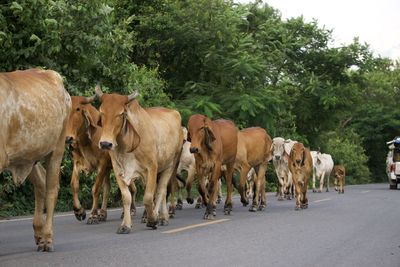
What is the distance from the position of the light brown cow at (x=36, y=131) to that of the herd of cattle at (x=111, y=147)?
11mm

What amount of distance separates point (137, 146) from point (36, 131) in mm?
2985

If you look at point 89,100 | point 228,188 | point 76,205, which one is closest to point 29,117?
point 89,100

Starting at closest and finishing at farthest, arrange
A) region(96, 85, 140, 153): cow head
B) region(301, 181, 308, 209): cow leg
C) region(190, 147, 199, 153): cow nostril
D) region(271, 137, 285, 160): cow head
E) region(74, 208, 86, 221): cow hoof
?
region(96, 85, 140, 153): cow head → region(74, 208, 86, 221): cow hoof → region(190, 147, 199, 153): cow nostril → region(301, 181, 308, 209): cow leg → region(271, 137, 285, 160): cow head

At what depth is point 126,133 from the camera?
11.0 m

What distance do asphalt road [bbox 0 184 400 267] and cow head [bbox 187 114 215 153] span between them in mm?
1395

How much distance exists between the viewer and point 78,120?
12.4m

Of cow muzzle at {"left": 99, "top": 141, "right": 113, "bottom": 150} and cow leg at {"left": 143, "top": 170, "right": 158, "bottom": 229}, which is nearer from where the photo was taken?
cow muzzle at {"left": 99, "top": 141, "right": 113, "bottom": 150}

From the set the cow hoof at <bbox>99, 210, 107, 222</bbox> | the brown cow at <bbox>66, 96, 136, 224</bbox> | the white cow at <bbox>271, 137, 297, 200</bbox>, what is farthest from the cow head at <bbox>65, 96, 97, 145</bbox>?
the white cow at <bbox>271, 137, 297, 200</bbox>

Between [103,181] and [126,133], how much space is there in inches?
104

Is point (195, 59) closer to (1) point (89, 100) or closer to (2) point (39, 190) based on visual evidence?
(1) point (89, 100)

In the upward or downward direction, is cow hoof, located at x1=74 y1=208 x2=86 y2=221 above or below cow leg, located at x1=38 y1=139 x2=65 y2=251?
below

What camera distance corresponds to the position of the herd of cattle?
8.23 meters

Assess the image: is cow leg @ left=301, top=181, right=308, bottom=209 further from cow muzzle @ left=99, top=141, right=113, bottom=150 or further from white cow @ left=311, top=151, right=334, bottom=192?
white cow @ left=311, top=151, right=334, bottom=192

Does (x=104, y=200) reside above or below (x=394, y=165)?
below
